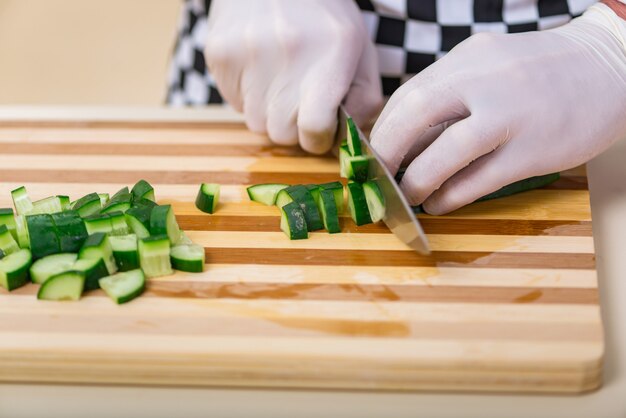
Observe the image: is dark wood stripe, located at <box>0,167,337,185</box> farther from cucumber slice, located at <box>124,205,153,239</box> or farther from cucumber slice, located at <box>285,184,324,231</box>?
cucumber slice, located at <box>124,205,153,239</box>

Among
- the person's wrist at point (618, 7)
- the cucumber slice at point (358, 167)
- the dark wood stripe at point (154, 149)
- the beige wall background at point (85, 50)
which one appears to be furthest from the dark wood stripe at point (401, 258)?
the beige wall background at point (85, 50)

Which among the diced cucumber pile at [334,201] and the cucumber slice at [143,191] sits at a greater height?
the cucumber slice at [143,191]

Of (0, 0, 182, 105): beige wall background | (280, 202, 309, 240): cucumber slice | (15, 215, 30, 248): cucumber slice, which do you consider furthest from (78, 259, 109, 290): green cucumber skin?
(0, 0, 182, 105): beige wall background

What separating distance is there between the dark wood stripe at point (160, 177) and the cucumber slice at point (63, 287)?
0.55m

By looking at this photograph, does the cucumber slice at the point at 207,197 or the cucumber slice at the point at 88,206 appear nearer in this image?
the cucumber slice at the point at 88,206

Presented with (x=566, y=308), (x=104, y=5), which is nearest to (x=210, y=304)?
(x=566, y=308)

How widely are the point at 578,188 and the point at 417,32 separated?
684mm

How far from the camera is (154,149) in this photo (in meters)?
2.26

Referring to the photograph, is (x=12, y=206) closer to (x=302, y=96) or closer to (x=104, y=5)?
(x=302, y=96)

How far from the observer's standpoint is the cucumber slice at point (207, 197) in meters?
1.93

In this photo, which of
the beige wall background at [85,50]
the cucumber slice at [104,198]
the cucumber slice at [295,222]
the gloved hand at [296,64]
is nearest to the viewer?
the cucumber slice at [295,222]

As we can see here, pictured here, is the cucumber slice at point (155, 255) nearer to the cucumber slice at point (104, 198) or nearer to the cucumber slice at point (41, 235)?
the cucumber slice at point (41, 235)

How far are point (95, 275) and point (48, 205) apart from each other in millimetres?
337

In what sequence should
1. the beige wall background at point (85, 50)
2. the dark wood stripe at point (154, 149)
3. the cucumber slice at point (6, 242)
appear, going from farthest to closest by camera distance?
the beige wall background at point (85, 50) → the dark wood stripe at point (154, 149) → the cucumber slice at point (6, 242)
